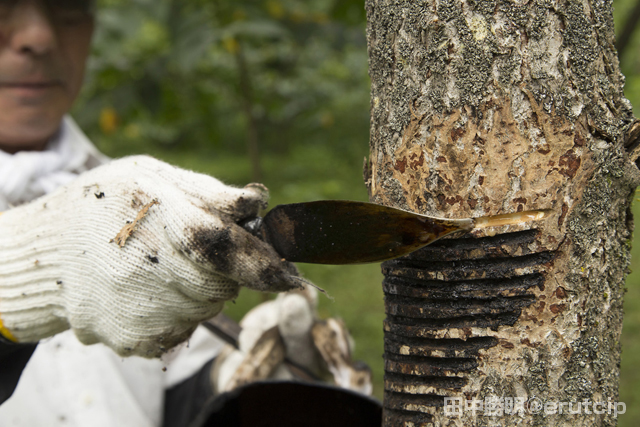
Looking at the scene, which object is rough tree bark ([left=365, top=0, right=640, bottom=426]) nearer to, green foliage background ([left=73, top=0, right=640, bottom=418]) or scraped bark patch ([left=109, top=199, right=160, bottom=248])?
scraped bark patch ([left=109, top=199, right=160, bottom=248])

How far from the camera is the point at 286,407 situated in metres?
1.39

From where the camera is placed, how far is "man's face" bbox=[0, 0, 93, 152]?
154 cm

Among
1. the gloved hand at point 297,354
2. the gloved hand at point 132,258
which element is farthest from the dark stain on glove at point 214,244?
the gloved hand at point 297,354

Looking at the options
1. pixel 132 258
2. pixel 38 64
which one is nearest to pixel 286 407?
pixel 132 258

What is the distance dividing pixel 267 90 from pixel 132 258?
91.4 inches

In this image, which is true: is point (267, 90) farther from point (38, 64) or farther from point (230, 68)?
point (38, 64)

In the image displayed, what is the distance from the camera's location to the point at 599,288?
31.9 inches

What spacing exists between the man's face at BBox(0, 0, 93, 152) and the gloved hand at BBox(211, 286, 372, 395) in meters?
1.06

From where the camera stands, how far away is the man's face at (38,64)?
154cm

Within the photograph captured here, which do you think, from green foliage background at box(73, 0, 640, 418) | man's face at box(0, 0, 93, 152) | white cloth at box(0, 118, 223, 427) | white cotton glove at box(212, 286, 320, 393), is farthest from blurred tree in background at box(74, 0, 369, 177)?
white cotton glove at box(212, 286, 320, 393)

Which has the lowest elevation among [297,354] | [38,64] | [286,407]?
[286,407]

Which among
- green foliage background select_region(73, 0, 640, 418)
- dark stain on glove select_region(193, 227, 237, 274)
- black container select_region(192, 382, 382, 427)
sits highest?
green foliage background select_region(73, 0, 640, 418)

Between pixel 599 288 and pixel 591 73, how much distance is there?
353 mm

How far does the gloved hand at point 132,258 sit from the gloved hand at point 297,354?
66 cm
